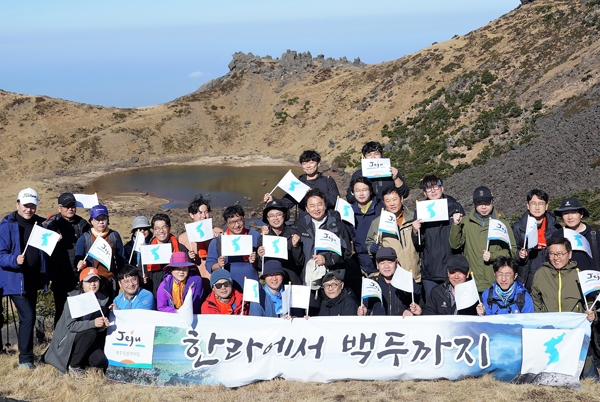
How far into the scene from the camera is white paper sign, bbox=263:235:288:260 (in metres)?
8.94

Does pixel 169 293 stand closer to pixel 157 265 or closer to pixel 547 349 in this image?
pixel 157 265

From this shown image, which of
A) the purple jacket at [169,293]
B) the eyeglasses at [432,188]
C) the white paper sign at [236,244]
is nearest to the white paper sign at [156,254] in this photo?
the purple jacket at [169,293]

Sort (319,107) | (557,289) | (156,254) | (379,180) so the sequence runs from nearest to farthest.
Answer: (557,289)
(156,254)
(379,180)
(319,107)

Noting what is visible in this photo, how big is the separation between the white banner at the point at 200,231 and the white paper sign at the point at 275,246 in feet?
4.38

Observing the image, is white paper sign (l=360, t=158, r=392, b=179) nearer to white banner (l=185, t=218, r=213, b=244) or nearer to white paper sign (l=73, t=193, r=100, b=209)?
white banner (l=185, t=218, r=213, b=244)

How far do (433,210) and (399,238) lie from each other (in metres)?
0.63

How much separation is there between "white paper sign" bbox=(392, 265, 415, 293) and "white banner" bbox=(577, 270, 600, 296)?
2.09m

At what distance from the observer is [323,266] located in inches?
353

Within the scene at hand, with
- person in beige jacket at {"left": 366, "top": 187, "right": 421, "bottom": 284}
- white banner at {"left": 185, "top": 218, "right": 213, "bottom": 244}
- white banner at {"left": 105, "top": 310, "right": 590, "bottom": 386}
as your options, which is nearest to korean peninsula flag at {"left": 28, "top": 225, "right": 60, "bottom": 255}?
white banner at {"left": 105, "top": 310, "right": 590, "bottom": 386}

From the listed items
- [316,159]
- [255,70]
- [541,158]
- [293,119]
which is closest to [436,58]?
[293,119]

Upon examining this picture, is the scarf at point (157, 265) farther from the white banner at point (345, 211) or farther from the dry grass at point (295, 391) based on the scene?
the white banner at point (345, 211)

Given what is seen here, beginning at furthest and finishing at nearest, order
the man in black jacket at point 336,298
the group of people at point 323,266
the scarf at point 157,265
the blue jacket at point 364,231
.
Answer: the blue jacket at point 364,231, the scarf at point 157,265, the man in black jacket at point 336,298, the group of people at point 323,266

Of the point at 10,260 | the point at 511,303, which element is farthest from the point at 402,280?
the point at 10,260

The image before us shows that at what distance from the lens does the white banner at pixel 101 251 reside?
9195 millimetres
